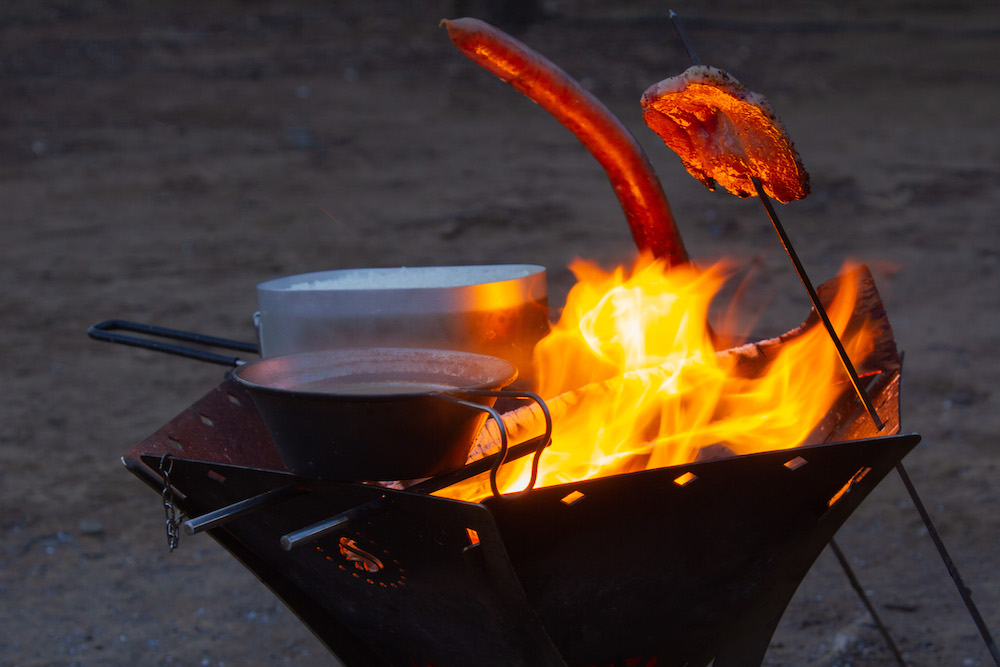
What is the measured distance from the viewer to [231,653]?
264 centimetres

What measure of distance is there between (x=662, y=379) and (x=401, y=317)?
0.49 meters

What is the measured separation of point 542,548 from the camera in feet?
4.24

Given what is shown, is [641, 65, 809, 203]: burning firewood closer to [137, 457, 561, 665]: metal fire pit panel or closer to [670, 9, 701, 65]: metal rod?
[670, 9, 701, 65]: metal rod

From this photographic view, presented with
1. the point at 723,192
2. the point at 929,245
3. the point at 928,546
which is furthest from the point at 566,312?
the point at 723,192

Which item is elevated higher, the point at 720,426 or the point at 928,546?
the point at 720,426

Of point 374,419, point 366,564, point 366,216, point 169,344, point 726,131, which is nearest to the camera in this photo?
point 374,419

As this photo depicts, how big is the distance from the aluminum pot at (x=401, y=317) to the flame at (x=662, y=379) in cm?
15

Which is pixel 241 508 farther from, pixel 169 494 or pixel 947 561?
pixel 947 561

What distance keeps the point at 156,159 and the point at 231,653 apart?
A: 254 inches

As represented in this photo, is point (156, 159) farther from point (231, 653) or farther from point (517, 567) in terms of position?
point (517, 567)

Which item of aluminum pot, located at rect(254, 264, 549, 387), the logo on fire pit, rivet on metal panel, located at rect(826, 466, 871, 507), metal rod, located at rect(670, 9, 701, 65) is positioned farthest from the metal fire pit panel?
metal rod, located at rect(670, 9, 701, 65)

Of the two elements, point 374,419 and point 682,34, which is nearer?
point 374,419

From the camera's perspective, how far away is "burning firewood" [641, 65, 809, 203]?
1.41 m

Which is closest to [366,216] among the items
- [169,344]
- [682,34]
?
[169,344]
